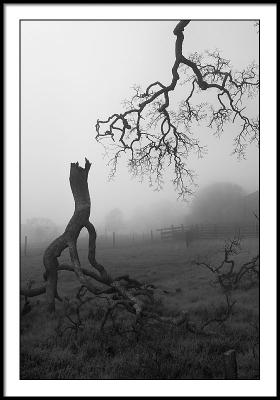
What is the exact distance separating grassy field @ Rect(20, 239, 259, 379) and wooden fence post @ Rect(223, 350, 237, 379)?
0.82ft

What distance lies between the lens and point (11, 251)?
16.4 feet

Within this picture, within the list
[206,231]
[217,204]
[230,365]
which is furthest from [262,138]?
[230,365]

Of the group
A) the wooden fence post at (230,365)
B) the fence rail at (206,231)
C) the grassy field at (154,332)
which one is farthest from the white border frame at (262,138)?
the fence rail at (206,231)

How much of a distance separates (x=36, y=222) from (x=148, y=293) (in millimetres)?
2401

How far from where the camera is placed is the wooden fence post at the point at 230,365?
13.1 ft

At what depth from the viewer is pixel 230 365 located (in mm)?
4074

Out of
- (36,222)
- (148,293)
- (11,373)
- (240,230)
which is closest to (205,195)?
(240,230)

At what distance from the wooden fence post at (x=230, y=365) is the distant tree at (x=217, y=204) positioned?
288 centimetres

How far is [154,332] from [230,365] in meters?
1.37

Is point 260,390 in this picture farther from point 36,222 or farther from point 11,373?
point 36,222

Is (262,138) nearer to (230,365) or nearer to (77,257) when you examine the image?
(230,365)

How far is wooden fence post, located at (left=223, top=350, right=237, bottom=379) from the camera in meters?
3.99

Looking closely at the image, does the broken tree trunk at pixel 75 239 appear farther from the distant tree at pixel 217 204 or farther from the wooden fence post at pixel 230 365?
the wooden fence post at pixel 230 365

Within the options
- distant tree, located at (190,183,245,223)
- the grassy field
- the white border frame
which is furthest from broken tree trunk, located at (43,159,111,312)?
distant tree, located at (190,183,245,223)
